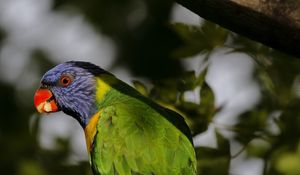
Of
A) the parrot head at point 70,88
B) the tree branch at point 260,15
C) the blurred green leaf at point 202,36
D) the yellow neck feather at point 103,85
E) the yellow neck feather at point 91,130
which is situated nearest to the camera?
the tree branch at point 260,15

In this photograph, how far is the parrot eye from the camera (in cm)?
392

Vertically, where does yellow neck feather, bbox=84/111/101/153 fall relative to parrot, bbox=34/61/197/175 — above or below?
below

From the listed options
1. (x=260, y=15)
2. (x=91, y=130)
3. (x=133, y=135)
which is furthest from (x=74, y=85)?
(x=260, y=15)

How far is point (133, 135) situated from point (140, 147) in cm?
7

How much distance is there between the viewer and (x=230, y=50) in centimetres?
336

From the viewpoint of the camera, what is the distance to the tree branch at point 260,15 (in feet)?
8.59

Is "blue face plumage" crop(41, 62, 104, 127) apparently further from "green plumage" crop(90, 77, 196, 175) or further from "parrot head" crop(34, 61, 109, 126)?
"green plumage" crop(90, 77, 196, 175)

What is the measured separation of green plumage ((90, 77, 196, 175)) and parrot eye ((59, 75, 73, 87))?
513 millimetres

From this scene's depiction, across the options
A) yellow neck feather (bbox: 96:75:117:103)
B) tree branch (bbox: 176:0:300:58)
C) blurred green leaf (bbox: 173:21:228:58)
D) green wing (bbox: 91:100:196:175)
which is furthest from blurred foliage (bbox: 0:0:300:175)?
tree branch (bbox: 176:0:300:58)

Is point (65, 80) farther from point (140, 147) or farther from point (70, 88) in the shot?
point (140, 147)

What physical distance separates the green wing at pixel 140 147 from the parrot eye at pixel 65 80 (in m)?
0.57

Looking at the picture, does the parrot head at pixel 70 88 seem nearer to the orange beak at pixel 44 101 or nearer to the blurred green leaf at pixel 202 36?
the orange beak at pixel 44 101

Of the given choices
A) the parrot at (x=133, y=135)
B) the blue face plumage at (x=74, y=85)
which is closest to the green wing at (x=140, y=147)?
the parrot at (x=133, y=135)

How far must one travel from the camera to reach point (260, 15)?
104 inches
